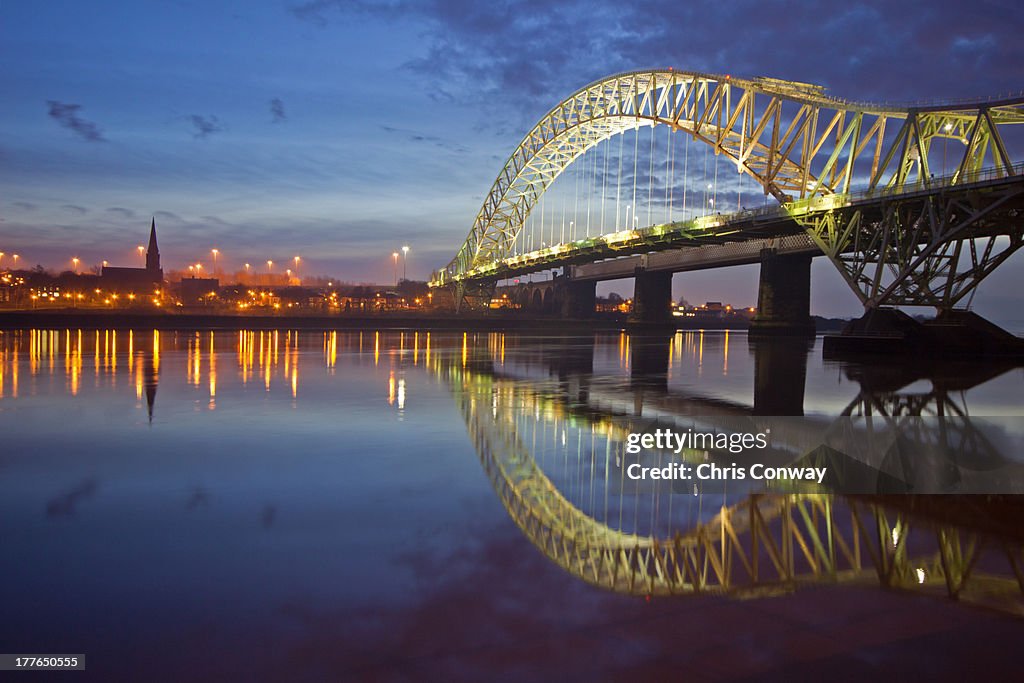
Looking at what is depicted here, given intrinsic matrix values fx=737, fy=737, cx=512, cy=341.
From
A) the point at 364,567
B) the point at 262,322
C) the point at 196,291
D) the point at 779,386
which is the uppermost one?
the point at 196,291

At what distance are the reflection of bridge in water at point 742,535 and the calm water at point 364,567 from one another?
79 mm

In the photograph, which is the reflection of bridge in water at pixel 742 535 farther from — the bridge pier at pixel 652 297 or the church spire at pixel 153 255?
the church spire at pixel 153 255

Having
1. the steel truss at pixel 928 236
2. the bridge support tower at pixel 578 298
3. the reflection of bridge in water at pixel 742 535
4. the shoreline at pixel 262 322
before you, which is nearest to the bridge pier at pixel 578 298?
the bridge support tower at pixel 578 298

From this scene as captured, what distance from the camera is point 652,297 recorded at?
84.3m

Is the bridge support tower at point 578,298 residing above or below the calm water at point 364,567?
above

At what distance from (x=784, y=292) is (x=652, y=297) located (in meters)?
26.7

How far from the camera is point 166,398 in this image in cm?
1416

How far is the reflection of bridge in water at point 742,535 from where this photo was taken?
474cm

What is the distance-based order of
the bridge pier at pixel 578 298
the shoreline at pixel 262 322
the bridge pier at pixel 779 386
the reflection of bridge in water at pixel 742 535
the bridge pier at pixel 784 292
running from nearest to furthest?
the reflection of bridge in water at pixel 742 535, the bridge pier at pixel 779 386, the shoreline at pixel 262 322, the bridge pier at pixel 784 292, the bridge pier at pixel 578 298

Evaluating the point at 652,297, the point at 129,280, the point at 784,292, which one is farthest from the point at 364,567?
the point at 129,280

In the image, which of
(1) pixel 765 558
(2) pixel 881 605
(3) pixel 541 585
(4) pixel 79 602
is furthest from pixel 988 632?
(4) pixel 79 602

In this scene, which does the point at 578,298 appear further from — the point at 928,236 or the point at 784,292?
the point at 928,236

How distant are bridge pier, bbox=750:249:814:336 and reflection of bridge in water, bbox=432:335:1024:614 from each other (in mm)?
53000

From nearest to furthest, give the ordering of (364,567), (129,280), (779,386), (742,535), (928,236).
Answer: (364,567) → (742,535) → (779,386) → (928,236) → (129,280)
